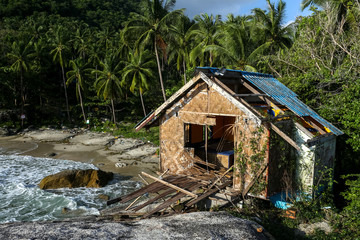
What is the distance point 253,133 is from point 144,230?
467 centimetres

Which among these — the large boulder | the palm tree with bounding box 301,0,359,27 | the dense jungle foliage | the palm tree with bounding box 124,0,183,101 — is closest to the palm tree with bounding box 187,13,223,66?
the dense jungle foliage

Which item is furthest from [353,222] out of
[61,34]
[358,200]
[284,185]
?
[61,34]

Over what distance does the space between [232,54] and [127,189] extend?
1292cm

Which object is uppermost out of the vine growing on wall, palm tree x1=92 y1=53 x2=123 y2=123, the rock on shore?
palm tree x1=92 y1=53 x2=123 y2=123

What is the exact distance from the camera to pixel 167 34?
24906 mm

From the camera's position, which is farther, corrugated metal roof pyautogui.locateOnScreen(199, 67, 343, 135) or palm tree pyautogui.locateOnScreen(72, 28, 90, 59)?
palm tree pyautogui.locateOnScreen(72, 28, 90, 59)

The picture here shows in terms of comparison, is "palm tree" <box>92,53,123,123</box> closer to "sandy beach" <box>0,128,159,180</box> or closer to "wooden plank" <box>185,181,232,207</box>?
"sandy beach" <box>0,128,159,180</box>

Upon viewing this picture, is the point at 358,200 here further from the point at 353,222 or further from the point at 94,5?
the point at 94,5

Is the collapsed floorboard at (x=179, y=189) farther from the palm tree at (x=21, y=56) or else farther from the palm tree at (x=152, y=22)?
the palm tree at (x=21, y=56)

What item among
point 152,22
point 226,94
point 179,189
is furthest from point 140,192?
point 152,22

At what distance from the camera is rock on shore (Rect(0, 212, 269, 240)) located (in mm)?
5594

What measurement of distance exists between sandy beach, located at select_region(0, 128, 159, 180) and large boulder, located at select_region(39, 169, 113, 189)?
7.10 ft

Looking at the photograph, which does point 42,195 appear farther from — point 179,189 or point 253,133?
point 253,133

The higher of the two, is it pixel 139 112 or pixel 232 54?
pixel 232 54
